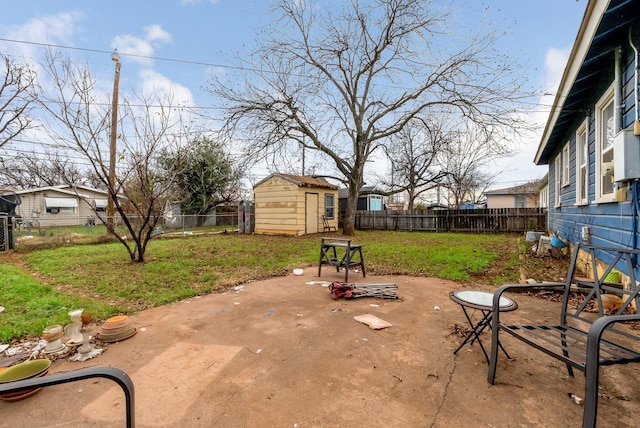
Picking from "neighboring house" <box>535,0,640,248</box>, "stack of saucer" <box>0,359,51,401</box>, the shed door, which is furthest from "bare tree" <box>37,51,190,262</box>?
"neighboring house" <box>535,0,640,248</box>

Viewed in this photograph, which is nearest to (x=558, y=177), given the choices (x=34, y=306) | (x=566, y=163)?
(x=566, y=163)

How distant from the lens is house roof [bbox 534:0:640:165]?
2.68m

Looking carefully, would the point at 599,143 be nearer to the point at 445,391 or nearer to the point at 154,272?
the point at 445,391

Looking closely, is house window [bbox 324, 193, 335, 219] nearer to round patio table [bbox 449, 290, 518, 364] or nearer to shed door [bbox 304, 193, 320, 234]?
shed door [bbox 304, 193, 320, 234]

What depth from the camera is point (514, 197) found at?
3075 centimetres

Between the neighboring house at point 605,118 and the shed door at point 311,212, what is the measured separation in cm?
874

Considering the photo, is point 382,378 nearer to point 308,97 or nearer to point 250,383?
point 250,383

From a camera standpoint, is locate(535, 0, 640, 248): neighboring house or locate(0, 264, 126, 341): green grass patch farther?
locate(0, 264, 126, 341): green grass patch

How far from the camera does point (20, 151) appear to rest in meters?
14.4

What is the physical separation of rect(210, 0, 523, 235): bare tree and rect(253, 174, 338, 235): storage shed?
1849 millimetres

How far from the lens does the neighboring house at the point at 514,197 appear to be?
98.9 feet

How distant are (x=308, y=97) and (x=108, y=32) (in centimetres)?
640

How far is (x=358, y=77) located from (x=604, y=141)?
9.60m

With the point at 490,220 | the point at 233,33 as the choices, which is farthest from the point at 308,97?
the point at 490,220
